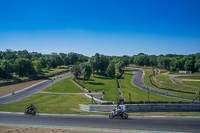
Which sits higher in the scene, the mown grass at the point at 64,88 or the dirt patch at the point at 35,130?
the dirt patch at the point at 35,130

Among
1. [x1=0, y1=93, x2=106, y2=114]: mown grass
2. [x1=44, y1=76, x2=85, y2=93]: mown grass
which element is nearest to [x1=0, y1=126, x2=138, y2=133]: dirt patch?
[x1=0, y1=93, x2=106, y2=114]: mown grass

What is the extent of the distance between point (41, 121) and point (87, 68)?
61318 mm

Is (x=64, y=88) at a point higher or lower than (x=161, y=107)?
lower

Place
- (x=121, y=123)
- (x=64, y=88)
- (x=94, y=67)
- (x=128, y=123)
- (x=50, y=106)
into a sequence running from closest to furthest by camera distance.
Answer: (x=128, y=123) < (x=121, y=123) < (x=50, y=106) < (x=64, y=88) < (x=94, y=67)

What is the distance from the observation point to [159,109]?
2119 cm

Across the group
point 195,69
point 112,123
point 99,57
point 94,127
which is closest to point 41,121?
point 94,127

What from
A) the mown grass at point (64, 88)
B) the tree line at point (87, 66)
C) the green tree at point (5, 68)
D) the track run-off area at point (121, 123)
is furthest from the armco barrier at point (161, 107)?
the green tree at point (5, 68)

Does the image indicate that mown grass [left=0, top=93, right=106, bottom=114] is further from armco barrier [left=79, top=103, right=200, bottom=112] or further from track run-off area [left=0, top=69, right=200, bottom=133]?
armco barrier [left=79, top=103, right=200, bottom=112]

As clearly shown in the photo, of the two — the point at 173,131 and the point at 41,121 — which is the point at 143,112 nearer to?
the point at 173,131

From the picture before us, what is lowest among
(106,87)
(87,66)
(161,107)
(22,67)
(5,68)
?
(106,87)

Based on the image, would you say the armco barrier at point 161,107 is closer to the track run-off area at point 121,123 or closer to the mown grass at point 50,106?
the track run-off area at point 121,123

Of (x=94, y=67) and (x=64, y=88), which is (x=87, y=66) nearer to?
(x=94, y=67)

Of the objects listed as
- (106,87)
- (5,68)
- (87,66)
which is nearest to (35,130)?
(106,87)

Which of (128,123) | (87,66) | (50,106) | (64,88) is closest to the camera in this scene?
(128,123)
